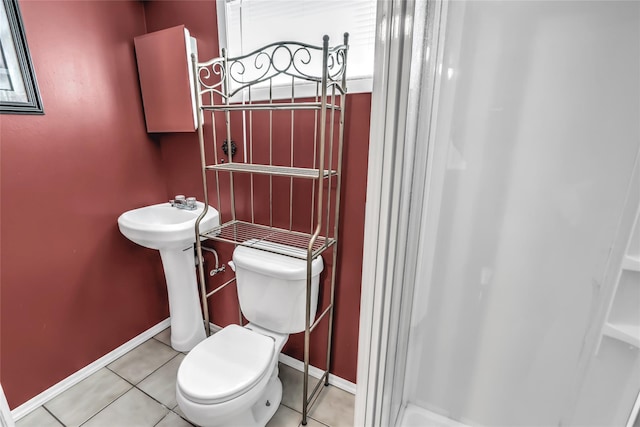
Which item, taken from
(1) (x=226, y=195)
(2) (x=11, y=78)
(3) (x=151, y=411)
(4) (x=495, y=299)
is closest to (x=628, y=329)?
(4) (x=495, y=299)

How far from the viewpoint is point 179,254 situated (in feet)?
5.49

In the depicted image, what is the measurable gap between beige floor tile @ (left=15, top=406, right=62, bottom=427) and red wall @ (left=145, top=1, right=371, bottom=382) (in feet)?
2.93

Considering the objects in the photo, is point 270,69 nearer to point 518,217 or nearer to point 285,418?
point 518,217

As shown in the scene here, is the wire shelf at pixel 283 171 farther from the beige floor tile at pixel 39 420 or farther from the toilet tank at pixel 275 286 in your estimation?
the beige floor tile at pixel 39 420

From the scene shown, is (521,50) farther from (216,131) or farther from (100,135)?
(100,135)

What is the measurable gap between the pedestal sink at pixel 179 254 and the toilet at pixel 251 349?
0.31 meters

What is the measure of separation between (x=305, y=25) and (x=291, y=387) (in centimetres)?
182

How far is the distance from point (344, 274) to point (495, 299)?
25.2 inches

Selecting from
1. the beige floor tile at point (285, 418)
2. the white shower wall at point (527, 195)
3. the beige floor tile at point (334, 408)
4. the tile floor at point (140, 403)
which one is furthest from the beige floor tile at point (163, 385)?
the white shower wall at point (527, 195)

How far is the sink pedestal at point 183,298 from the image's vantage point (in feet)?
5.49

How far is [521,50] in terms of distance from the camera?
3.05 feet

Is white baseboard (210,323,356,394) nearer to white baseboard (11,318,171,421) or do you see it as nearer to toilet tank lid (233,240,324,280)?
toilet tank lid (233,240,324,280)

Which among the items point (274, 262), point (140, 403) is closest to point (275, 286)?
point (274, 262)

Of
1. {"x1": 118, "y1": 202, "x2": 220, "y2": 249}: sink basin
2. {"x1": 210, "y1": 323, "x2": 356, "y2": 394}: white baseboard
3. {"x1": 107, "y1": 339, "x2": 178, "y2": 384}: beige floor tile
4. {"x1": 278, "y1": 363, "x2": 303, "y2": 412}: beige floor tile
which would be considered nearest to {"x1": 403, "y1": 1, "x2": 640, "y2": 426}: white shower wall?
{"x1": 210, "y1": 323, "x2": 356, "y2": 394}: white baseboard
